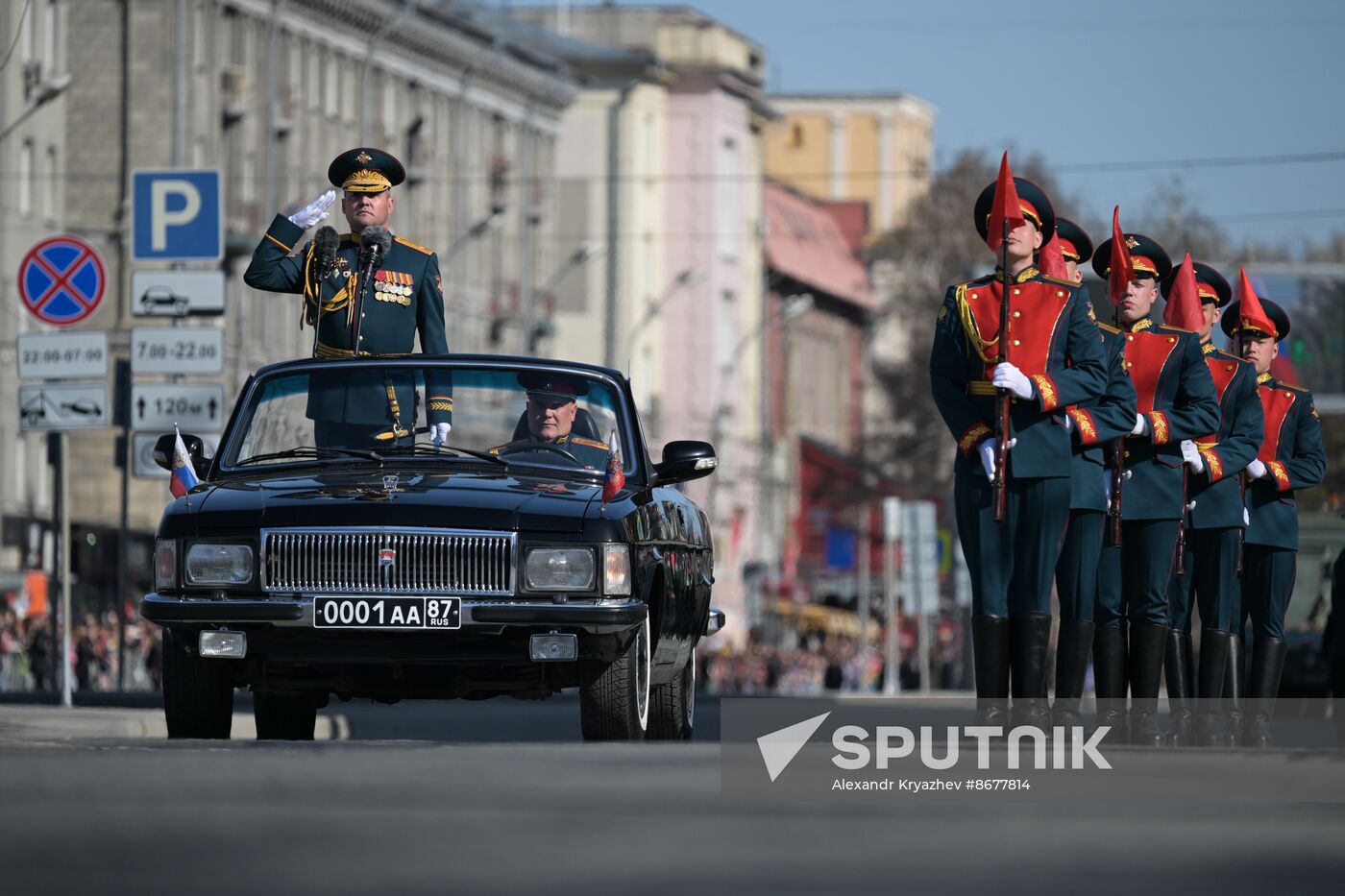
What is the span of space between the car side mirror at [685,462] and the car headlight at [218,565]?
1936mm

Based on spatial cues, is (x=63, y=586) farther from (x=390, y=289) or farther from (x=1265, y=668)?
(x=1265, y=668)

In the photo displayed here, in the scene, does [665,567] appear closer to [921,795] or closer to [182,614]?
[182,614]

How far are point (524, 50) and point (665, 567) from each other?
69.2 m

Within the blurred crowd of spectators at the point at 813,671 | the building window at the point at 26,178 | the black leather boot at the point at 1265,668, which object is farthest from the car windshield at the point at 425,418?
the building window at the point at 26,178

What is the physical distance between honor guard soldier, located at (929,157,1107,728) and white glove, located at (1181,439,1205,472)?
1792 mm

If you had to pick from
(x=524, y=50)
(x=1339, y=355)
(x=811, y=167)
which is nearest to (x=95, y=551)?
(x=1339, y=355)

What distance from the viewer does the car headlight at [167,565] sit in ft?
37.2

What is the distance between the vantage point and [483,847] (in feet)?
22.7

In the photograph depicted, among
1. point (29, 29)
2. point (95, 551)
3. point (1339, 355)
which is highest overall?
point (29, 29)

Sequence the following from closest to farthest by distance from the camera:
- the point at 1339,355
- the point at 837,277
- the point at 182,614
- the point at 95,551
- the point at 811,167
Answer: the point at 182,614 → the point at 95,551 → the point at 1339,355 → the point at 837,277 → the point at 811,167

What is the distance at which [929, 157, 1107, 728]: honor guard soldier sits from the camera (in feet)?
38.0

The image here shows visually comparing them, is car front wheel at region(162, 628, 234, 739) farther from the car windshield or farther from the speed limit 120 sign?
the speed limit 120 sign

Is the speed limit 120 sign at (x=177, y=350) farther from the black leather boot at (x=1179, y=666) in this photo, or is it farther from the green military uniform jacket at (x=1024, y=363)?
the green military uniform jacket at (x=1024, y=363)

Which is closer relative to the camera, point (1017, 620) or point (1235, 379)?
point (1017, 620)
